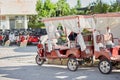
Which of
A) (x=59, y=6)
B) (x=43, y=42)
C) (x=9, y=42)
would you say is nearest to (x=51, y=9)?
(x=59, y=6)

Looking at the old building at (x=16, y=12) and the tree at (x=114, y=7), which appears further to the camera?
the old building at (x=16, y=12)

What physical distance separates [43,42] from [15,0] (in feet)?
131

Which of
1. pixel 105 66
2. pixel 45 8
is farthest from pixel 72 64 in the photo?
pixel 45 8

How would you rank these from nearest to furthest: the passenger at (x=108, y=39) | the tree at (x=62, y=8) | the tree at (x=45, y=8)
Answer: the passenger at (x=108, y=39) → the tree at (x=45, y=8) → the tree at (x=62, y=8)

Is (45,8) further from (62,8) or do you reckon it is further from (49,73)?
(49,73)

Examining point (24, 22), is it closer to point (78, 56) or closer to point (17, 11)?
point (17, 11)

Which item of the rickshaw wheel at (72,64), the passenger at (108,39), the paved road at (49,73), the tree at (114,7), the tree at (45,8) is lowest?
the paved road at (49,73)

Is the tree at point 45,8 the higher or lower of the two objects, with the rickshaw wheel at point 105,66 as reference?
higher

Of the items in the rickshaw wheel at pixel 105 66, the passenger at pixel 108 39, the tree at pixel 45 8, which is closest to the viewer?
the rickshaw wheel at pixel 105 66

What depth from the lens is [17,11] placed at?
54375 millimetres

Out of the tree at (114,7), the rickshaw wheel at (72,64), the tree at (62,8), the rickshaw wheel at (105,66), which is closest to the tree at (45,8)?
the tree at (62,8)

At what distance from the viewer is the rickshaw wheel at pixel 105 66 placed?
13.4 meters

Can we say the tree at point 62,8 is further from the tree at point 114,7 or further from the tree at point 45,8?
the tree at point 114,7

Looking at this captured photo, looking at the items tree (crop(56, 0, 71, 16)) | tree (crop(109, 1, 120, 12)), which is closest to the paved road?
tree (crop(109, 1, 120, 12))
